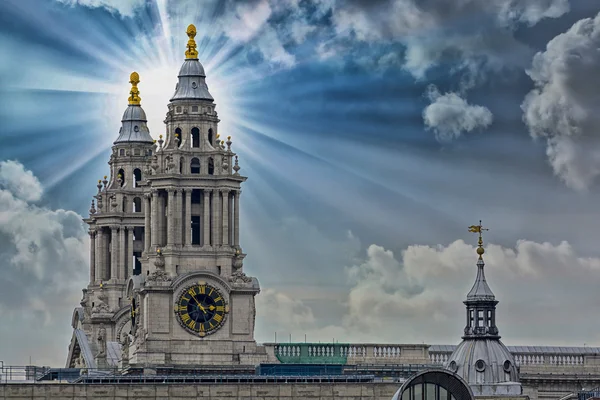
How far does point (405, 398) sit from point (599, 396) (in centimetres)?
2071

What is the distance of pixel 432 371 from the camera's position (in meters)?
180

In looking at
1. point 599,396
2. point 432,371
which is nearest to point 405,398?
point 432,371

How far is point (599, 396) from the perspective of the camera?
198m

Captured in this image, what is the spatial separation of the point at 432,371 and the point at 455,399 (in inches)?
74.3

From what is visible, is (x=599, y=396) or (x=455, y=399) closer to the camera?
(x=455, y=399)

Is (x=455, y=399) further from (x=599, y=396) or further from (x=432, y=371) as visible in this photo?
(x=599, y=396)

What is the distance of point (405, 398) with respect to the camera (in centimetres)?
18050

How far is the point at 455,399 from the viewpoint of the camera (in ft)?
593

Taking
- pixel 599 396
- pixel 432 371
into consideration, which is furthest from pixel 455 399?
pixel 599 396

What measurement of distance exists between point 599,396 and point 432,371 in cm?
2033

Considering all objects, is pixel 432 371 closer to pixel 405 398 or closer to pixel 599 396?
pixel 405 398

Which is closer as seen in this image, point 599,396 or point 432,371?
point 432,371

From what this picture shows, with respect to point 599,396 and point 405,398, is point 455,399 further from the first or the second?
point 599,396
